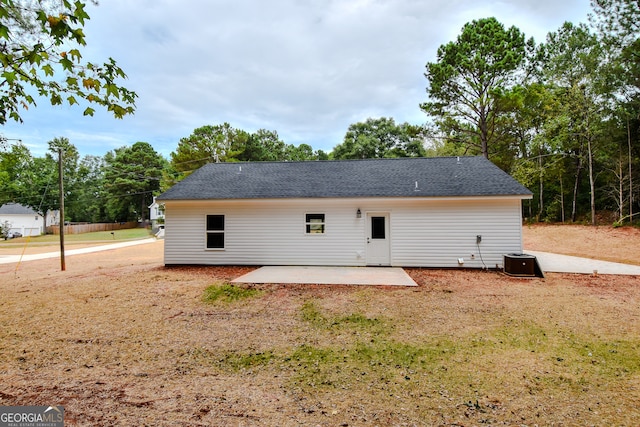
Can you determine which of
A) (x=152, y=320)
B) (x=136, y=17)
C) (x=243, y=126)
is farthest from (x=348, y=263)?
(x=243, y=126)

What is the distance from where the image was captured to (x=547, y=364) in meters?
3.59

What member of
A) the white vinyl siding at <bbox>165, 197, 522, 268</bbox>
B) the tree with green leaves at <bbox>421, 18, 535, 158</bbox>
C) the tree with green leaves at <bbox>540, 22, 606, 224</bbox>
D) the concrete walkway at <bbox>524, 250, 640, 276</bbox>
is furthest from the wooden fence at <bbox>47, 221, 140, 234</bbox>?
the tree with green leaves at <bbox>540, 22, 606, 224</bbox>

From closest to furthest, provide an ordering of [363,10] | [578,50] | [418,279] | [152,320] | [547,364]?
[547,364], [152,320], [418,279], [363,10], [578,50]

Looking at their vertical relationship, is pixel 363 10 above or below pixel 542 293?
above

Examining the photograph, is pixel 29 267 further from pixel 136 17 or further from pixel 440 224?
pixel 440 224

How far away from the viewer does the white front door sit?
34.6 feet

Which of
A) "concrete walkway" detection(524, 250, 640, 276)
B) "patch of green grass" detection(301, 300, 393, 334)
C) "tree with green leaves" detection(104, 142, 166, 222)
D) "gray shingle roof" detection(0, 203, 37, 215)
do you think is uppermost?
"tree with green leaves" detection(104, 142, 166, 222)

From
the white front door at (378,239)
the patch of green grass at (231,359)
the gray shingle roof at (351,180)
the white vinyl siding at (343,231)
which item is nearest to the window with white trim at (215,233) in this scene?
the white vinyl siding at (343,231)

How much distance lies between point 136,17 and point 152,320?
7159mm

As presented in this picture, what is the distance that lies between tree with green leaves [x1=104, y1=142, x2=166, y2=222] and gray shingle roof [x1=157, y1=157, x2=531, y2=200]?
119 feet

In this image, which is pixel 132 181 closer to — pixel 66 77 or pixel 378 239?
pixel 378 239

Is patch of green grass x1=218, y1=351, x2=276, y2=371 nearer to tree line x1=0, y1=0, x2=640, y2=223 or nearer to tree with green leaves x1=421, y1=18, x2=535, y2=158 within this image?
tree line x1=0, y1=0, x2=640, y2=223

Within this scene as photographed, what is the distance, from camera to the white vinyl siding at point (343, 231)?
391 inches

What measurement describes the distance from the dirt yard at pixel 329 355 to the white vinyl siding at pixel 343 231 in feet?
→ 8.76
